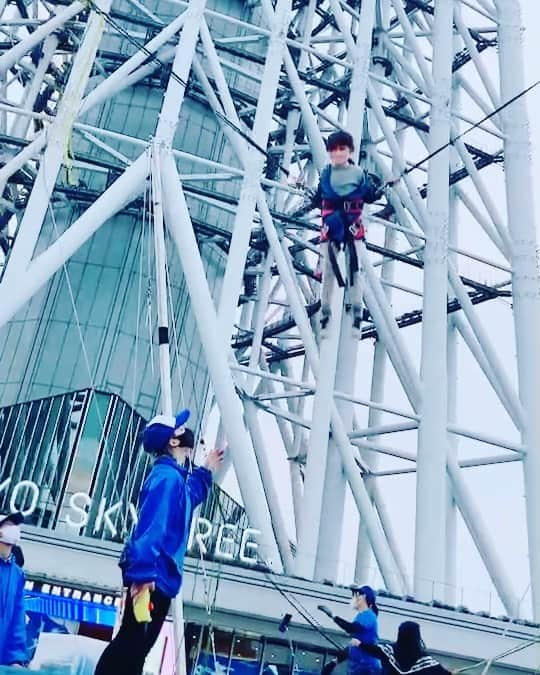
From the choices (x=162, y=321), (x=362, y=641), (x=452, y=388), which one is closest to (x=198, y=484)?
(x=362, y=641)

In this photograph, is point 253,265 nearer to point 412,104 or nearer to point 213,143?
point 213,143

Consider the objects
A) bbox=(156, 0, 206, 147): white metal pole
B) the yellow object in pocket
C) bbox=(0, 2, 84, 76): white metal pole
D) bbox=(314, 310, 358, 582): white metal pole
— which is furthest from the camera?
bbox=(314, 310, 358, 582): white metal pole

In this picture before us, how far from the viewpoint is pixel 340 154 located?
11.8 meters

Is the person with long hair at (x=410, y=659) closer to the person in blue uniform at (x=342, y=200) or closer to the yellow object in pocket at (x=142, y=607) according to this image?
the yellow object in pocket at (x=142, y=607)

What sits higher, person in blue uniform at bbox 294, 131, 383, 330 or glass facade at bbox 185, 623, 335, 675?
person in blue uniform at bbox 294, 131, 383, 330

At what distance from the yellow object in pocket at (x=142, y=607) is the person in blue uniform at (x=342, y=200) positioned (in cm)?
801

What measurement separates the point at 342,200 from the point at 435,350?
946 centimetres

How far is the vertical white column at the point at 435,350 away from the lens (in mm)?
18312

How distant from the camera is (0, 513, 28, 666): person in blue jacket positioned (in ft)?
21.2

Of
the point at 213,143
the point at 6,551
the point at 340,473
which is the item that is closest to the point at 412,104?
the point at 213,143

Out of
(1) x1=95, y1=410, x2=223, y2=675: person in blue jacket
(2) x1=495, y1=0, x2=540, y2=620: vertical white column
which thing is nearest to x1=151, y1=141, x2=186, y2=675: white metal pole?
(1) x1=95, y1=410, x2=223, y2=675: person in blue jacket

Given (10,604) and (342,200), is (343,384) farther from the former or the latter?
(10,604)

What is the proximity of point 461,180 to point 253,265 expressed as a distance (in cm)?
809

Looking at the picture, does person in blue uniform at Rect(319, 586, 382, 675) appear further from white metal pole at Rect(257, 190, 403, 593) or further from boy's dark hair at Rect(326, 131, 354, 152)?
white metal pole at Rect(257, 190, 403, 593)
